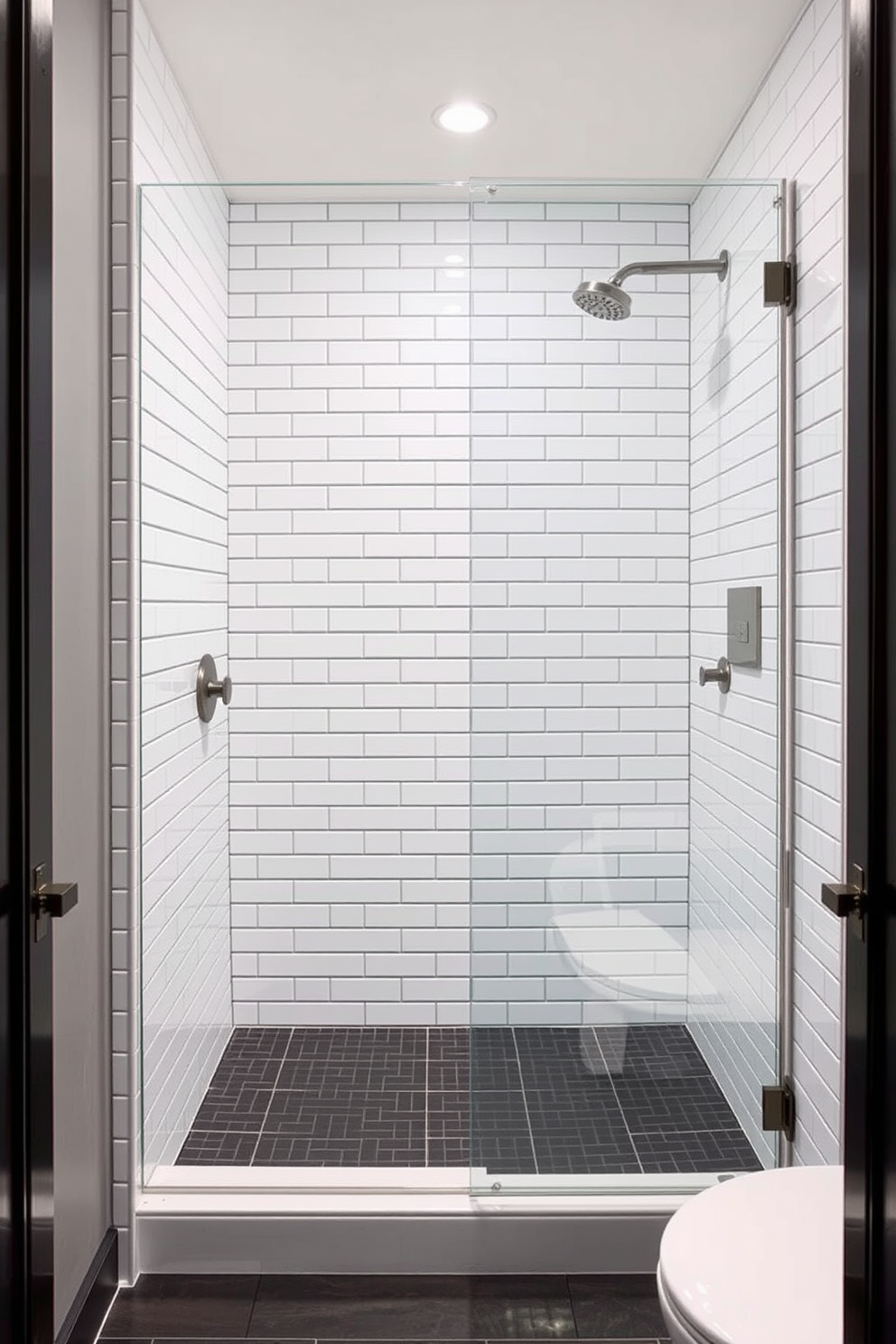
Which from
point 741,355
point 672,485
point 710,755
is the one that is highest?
point 741,355

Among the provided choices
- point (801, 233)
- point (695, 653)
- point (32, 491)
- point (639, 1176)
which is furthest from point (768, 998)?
point (32, 491)

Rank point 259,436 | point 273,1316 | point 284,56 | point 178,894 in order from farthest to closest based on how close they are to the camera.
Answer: point 259,436 → point 178,894 → point 284,56 → point 273,1316

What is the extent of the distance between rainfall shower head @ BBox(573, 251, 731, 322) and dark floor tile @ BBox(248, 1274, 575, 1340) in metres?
1.87

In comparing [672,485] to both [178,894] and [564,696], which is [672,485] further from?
[178,894]

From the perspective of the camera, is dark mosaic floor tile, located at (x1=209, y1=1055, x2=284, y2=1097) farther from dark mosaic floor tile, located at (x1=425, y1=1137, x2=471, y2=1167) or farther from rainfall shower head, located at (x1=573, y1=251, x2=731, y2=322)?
rainfall shower head, located at (x1=573, y1=251, x2=731, y2=322)

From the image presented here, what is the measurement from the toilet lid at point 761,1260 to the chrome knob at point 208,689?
1.62m

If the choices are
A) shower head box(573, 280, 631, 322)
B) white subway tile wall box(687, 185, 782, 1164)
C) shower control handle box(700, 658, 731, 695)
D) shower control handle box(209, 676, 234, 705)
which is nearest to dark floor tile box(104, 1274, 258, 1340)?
white subway tile wall box(687, 185, 782, 1164)

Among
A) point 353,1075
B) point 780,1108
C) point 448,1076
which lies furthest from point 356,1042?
point 780,1108

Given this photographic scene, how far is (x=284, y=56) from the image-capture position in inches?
85.5

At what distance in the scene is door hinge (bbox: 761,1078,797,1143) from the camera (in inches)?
81.3

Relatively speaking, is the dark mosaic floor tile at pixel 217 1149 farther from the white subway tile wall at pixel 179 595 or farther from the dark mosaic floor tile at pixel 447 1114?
the dark mosaic floor tile at pixel 447 1114

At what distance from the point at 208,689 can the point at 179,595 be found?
0.91 ft

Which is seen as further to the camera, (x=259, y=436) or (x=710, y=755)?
(x=259, y=436)

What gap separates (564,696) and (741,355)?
773 mm
